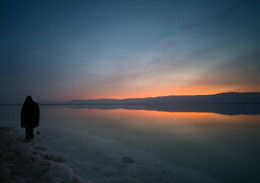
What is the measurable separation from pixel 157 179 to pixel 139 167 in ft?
3.32

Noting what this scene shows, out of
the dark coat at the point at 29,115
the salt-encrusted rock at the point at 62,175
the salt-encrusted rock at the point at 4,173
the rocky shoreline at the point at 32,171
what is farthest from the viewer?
the dark coat at the point at 29,115

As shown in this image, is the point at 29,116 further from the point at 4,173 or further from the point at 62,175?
the point at 62,175

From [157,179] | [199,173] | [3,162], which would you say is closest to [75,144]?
[3,162]

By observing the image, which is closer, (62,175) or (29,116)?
(62,175)

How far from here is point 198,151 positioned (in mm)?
7230

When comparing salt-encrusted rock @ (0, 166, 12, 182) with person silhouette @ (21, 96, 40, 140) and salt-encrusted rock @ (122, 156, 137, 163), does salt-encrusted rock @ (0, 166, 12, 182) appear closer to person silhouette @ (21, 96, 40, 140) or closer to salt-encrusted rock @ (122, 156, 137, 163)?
salt-encrusted rock @ (122, 156, 137, 163)

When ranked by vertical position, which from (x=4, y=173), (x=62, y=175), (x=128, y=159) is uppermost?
(x=4, y=173)

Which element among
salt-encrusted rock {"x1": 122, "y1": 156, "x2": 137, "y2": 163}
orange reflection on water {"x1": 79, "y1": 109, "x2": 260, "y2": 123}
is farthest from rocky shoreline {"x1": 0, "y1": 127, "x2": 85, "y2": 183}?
orange reflection on water {"x1": 79, "y1": 109, "x2": 260, "y2": 123}

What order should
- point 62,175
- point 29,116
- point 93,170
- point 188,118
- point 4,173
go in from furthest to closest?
point 188,118
point 29,116
point 93,170
point 62,175
point 4,173

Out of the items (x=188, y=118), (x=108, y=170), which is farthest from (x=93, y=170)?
(x=188, y=118)

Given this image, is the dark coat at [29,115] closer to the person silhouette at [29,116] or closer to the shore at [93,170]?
the person silhouette at [29,116]

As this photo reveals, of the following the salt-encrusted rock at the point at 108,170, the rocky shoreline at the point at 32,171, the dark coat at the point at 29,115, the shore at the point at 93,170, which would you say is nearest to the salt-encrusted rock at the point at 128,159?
the shore at the point at 93,170

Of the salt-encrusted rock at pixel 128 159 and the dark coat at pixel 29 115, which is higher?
the dark coat at pixel 29 115

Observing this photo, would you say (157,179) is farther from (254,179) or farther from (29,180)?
(29,180)
